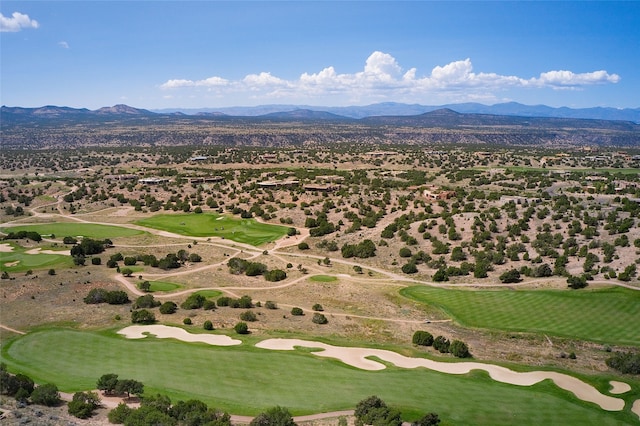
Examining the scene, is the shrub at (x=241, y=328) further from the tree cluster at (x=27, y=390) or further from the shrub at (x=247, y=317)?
the tree cluster at (x=27, y=390)

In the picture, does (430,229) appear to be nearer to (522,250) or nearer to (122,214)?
(522,250)

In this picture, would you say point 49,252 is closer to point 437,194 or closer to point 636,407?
point 636,407

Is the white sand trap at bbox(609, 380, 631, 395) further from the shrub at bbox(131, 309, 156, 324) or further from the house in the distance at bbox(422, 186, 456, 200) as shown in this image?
the house in the distance at bbox(422, 186, 456, 200)

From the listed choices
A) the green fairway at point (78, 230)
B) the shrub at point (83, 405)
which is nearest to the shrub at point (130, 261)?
the green fairway at point (78, 230)

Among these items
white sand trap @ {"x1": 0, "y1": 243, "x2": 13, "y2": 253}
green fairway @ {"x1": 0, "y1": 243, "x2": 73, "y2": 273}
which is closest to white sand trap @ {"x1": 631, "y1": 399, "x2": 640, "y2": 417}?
green fairway @ {"x1": 0, "y1": 243, "x2": 73, "y2": 273}

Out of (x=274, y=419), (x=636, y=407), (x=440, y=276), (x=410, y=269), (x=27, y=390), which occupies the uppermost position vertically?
(x=274, y=419)

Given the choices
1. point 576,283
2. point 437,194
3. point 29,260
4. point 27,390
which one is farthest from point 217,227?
point 27,390
